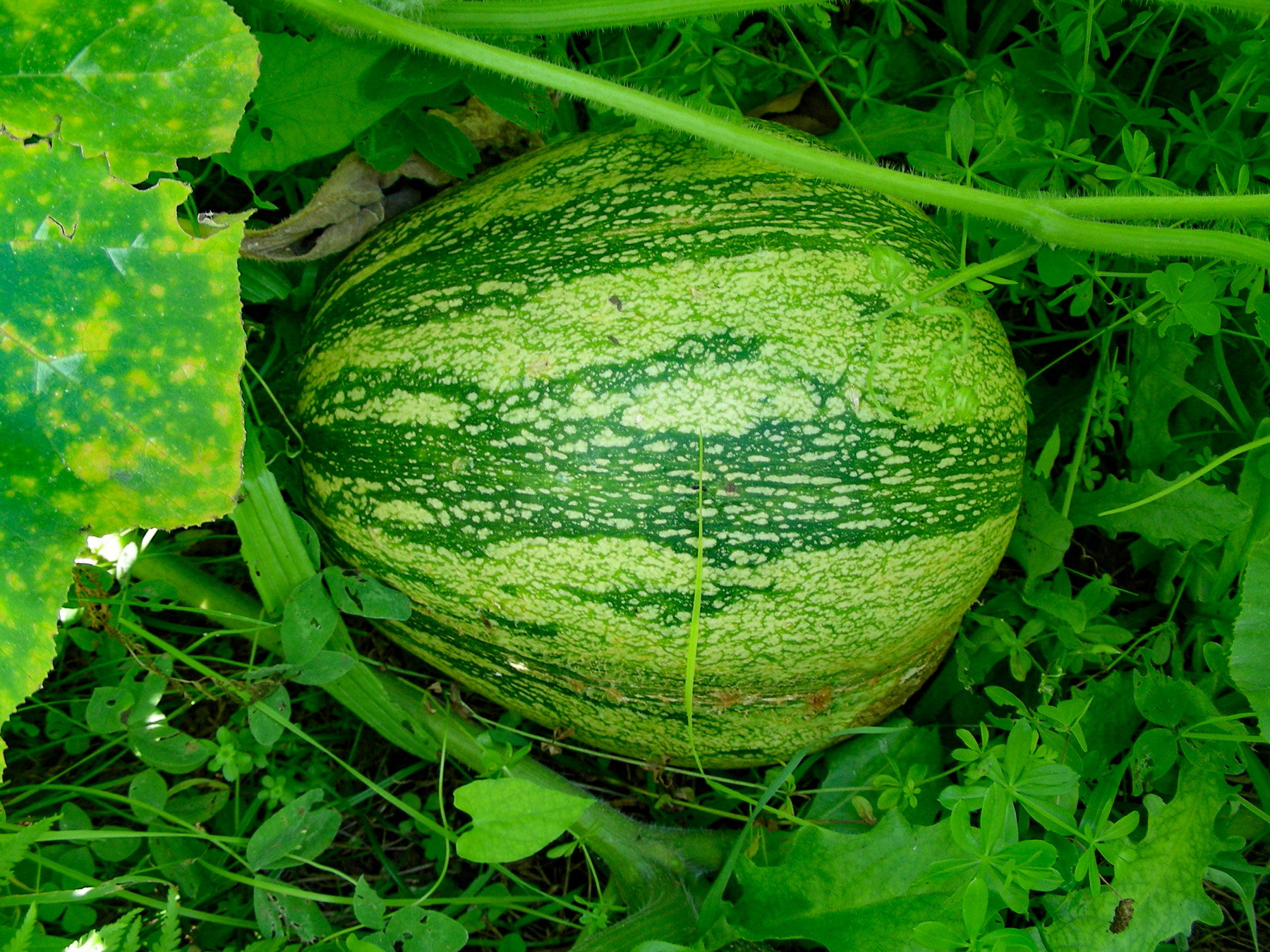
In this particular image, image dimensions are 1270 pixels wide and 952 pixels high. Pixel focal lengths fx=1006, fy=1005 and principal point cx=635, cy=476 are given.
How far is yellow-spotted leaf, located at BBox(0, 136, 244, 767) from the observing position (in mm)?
1462

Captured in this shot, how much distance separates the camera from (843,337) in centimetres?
175

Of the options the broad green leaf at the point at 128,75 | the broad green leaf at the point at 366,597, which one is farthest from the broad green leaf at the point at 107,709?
the broad green leaf at the point at 128,75

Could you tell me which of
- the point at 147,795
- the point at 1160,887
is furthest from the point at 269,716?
the point at 1160,887

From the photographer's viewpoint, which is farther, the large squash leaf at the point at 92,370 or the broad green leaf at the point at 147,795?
the broad green leaf at the point at 147,795

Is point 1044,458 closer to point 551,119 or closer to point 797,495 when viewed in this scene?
point 797,495

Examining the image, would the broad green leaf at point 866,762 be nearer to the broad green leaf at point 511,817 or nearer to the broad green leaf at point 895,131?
the broad green leaf at point 511,817

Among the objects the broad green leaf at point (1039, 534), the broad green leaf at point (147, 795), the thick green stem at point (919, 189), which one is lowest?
the broad green leaf at point (147, 795)

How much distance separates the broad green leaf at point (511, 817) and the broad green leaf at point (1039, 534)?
113 centimetres

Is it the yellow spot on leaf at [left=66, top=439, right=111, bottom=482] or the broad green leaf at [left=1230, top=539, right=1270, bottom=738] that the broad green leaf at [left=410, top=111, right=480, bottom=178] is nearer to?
the yellow spot on leaf at [left=66, top=439, right=111, bottom=482]

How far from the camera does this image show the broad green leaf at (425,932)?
72.2 inches

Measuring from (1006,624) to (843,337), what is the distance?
0.82 metres

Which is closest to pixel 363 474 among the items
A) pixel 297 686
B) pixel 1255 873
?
pixel 297 686

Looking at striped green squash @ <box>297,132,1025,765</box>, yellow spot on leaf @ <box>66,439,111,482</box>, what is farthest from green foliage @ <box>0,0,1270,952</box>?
striped green squash @ <box>297,132,1025,765</box>

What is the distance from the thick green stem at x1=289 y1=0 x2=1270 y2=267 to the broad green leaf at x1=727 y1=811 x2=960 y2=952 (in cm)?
102
